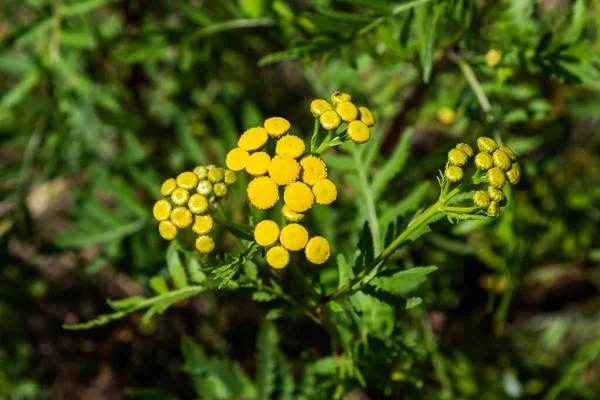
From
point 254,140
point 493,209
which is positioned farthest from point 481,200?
point 254,140

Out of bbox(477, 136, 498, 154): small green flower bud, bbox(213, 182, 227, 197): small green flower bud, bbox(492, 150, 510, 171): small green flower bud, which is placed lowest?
bbox(213, 182, 227, 197): small green flower bud

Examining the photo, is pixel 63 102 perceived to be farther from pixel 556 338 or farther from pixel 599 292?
pixel 599 292

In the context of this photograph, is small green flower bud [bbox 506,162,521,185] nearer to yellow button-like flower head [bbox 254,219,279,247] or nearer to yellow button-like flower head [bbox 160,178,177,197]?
yellow button-like flower head [bbox 254,219,279,247]

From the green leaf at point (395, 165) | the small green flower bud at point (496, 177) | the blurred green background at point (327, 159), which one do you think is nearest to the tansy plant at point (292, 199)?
the small green flower bud at point (496, 177)

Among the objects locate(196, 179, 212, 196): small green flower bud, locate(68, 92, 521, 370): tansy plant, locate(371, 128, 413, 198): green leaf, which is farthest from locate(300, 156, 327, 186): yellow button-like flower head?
locate(371, 128, 413, 198): green leaf

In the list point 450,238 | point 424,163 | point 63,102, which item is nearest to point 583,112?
point 450,238

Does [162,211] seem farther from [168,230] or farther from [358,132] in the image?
[358,132]
